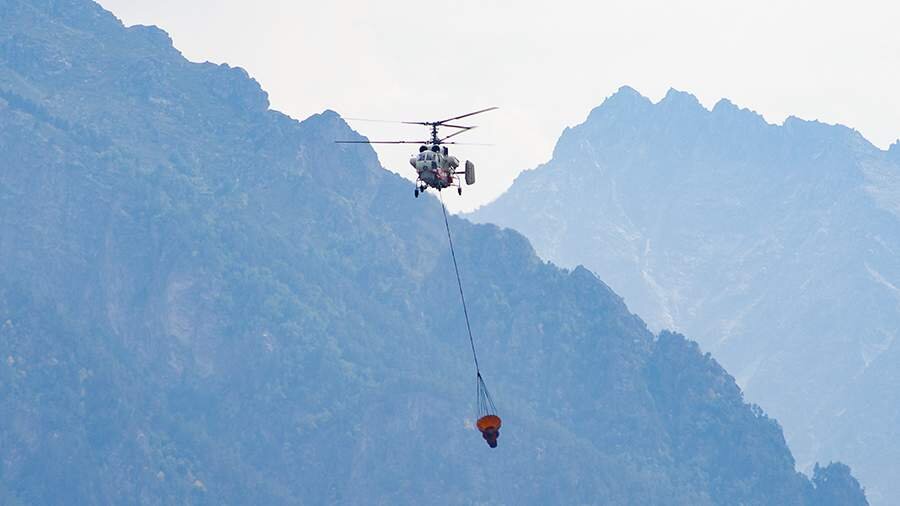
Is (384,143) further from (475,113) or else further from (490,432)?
(490,432)

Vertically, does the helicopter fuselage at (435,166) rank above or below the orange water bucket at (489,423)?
above

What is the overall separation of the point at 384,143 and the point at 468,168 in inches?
406

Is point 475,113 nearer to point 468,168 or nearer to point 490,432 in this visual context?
point 468,168

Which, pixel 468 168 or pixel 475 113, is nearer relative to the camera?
pixel 475 113

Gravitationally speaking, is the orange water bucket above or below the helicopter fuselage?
below

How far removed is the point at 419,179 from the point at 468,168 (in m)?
5.71

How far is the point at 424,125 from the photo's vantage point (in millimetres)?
198250

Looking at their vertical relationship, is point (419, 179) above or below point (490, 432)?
above

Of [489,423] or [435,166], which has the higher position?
[435,166]

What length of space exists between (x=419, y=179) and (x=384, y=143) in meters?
5.51

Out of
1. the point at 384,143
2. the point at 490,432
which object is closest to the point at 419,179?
the point at 384,143

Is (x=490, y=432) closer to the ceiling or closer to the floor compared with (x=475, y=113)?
closer to the floor

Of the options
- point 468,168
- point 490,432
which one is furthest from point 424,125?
point 490,432

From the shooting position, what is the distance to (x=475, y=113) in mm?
185125
